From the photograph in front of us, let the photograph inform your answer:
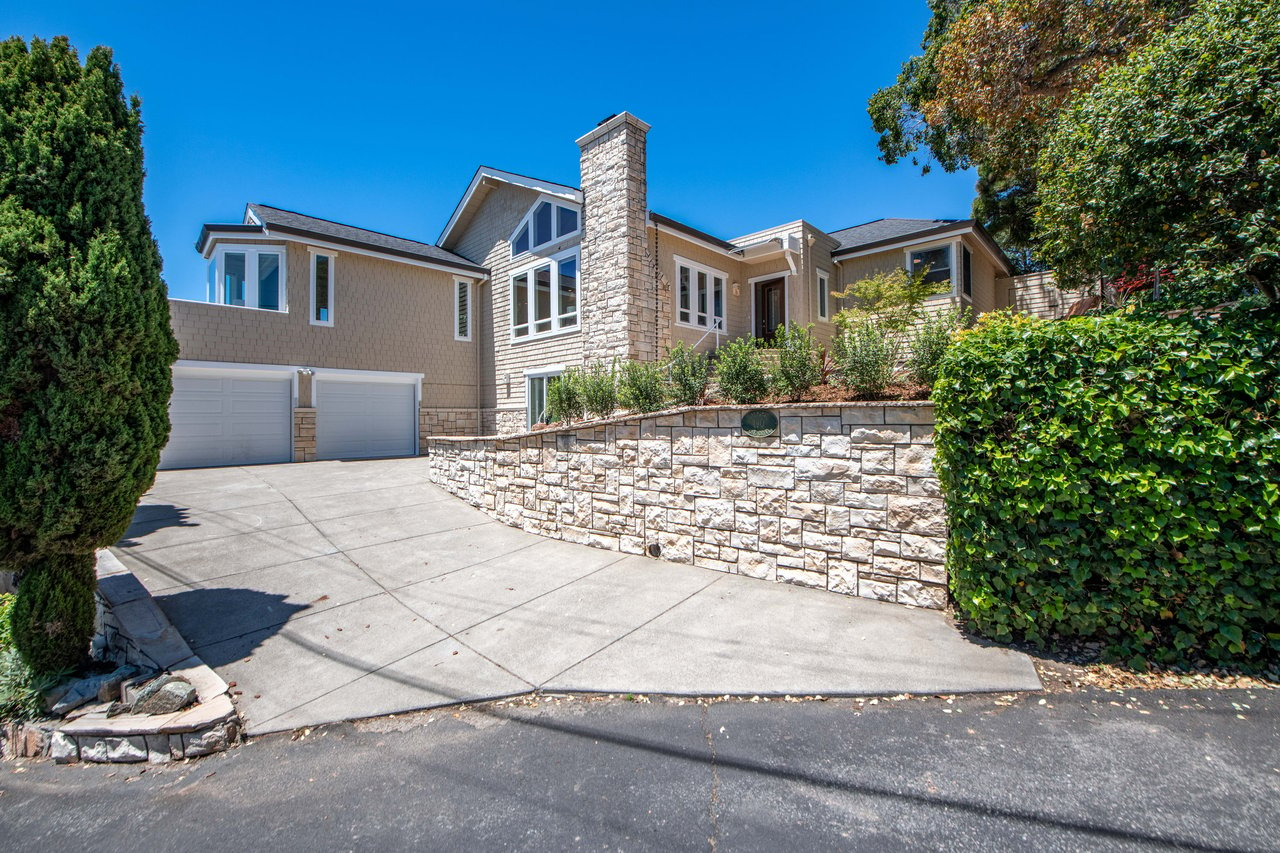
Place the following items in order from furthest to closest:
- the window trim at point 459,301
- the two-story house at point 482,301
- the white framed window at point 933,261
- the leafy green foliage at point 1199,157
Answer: the window trim at point 459,301
the white framed window at point 933,261
the two-story house at point 482,301
the leafy green foliage at point 1199,157

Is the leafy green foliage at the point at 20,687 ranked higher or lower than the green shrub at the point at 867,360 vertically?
lower

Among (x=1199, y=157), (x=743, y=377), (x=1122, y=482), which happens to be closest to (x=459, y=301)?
(x=743, y=377)

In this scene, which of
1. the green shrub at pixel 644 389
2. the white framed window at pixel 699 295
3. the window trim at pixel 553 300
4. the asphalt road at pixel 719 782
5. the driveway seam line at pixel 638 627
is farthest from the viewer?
the window trim at pixel 553 300

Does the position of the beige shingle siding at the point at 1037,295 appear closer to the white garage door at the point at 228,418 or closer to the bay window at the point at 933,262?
the bay window at the point at 933,262

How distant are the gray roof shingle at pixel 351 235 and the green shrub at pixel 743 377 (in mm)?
12100

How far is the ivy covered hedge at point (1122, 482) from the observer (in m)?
3.21

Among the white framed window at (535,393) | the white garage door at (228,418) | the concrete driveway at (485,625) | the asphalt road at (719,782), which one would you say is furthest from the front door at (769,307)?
the asphalt road at (719,782)

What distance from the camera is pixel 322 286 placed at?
45.8ft

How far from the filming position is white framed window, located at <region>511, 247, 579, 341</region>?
1398 cm

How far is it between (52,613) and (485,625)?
280 centimetres

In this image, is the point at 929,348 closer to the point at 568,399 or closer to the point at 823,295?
the point at 568,399

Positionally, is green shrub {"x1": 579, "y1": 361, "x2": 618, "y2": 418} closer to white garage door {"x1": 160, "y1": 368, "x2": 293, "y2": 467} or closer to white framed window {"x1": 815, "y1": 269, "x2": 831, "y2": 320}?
white garage door {"x1": 160, "y1": 368, "x2": 293, "y2": 467}

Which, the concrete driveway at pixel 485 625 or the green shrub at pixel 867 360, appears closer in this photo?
the concrete driveway at pixel 485 625

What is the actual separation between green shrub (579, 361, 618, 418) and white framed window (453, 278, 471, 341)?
32.8ft
